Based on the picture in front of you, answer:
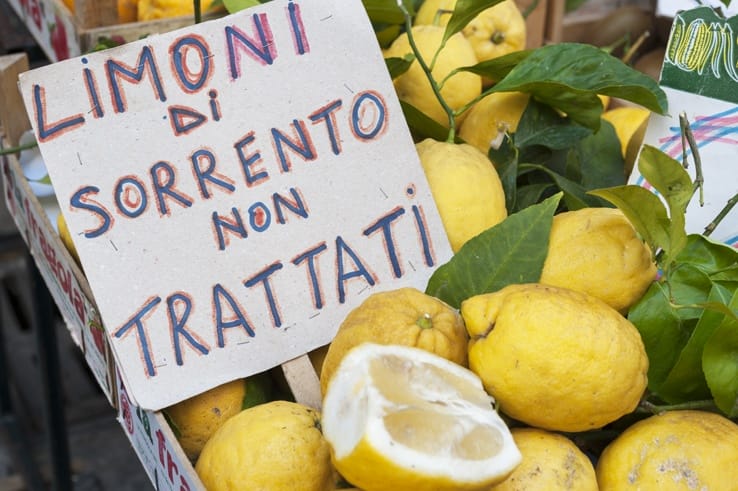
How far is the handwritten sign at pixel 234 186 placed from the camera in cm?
86

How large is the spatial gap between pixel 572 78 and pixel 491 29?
295 millimetres

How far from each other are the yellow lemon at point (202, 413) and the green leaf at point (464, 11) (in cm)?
53

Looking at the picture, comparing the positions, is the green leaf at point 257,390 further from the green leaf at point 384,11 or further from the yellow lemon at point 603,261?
the green leaf at point 384,11

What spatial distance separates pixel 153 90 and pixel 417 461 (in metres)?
0.49

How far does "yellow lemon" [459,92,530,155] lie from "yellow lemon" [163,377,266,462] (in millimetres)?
457

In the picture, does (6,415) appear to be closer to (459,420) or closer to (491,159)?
(491,159)

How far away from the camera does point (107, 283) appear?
33.7 inches

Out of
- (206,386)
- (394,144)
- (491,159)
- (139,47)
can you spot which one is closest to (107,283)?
(206,386)

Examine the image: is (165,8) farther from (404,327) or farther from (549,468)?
(549,468)

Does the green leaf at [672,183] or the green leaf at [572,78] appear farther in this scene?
the green leaf at [572,78]

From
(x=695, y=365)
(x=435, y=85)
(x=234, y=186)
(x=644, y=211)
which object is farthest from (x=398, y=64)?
(x=695, y=365)

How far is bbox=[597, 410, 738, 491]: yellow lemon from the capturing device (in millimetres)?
705

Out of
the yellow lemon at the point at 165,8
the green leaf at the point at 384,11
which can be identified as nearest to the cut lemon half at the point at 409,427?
the green leaf at the point at 384,11

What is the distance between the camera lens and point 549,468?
2.27 ft
